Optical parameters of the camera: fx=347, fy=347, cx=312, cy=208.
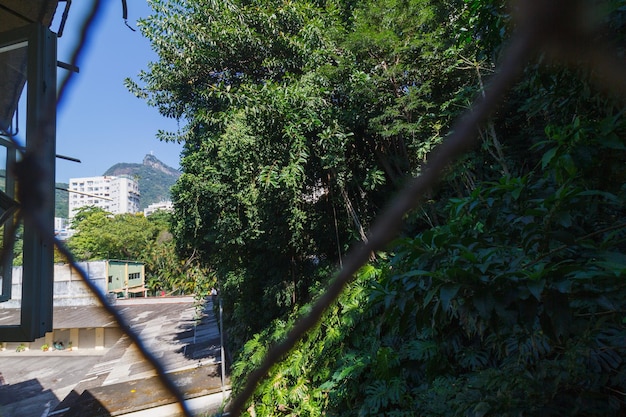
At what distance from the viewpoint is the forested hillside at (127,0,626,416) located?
818mm

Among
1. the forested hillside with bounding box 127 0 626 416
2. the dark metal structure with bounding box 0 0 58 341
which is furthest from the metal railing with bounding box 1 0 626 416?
the dark metal structure with bounding box 0 0 58 341

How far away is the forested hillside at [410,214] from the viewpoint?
82 centimetres

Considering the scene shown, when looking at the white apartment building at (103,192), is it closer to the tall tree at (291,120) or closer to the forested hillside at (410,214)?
the forested hillside at (410,214)

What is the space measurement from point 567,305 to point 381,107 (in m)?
3.16

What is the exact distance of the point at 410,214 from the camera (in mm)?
254

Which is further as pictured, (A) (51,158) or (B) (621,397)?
(B) (621,397)

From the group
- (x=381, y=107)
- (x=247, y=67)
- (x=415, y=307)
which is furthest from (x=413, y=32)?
(x=415, y=307)

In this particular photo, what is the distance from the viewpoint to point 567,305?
2.23 ft

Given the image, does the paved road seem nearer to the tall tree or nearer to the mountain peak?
the tall tree

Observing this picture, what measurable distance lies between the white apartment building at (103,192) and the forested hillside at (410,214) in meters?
0.40

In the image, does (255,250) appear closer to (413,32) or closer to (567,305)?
(413,32)

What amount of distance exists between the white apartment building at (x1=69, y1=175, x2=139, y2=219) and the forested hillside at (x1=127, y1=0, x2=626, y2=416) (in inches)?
15.7

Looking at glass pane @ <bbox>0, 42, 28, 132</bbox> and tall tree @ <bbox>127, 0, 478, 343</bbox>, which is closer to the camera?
glass pane @ <bbox>0, 42, 28, 132</bbox>

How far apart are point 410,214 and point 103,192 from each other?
2.16ft
